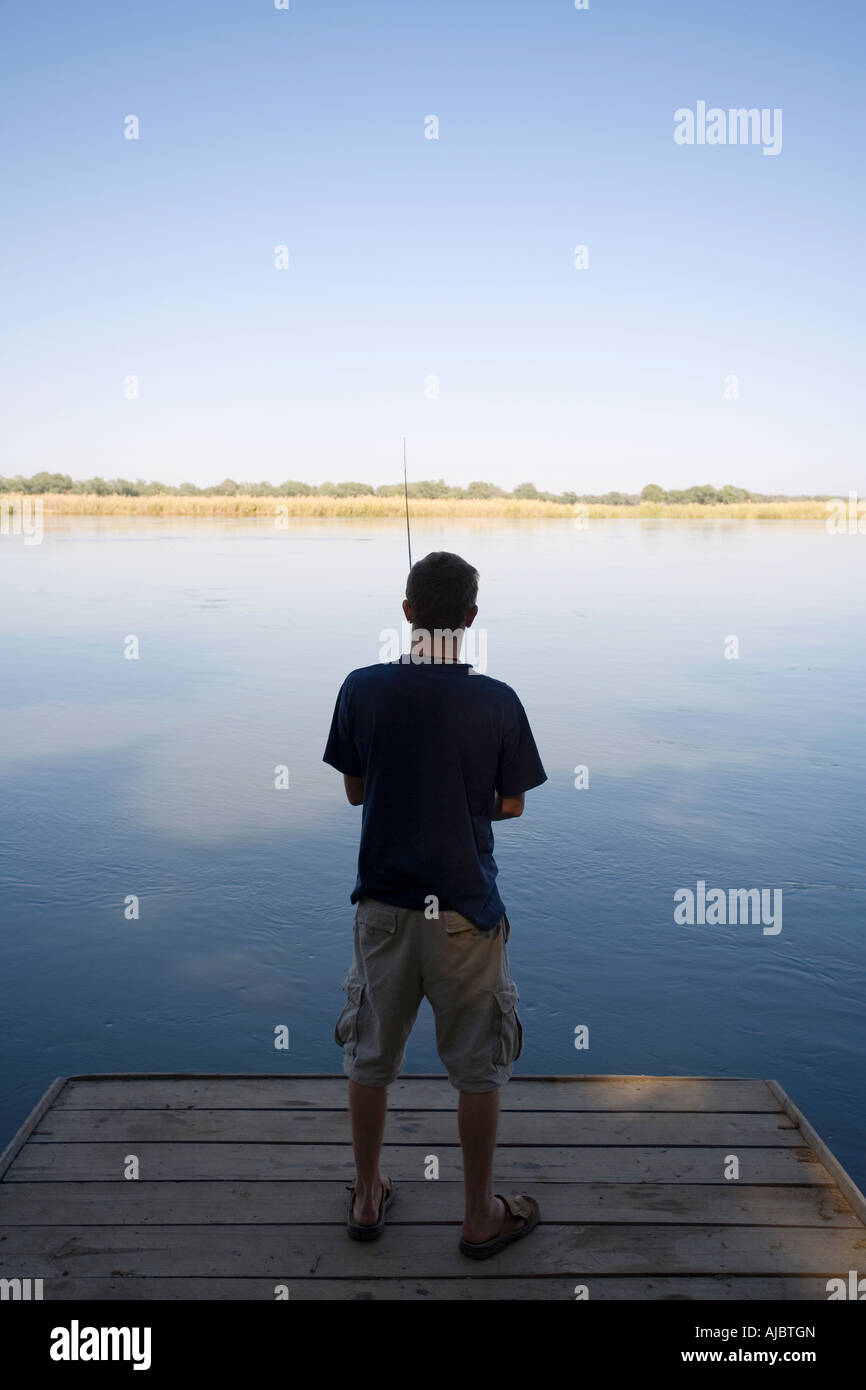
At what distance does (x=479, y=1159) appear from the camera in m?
2.74

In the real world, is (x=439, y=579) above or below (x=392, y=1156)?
above

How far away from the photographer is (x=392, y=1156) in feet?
10.5

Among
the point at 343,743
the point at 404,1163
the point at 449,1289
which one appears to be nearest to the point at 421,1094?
the point at 404,1163

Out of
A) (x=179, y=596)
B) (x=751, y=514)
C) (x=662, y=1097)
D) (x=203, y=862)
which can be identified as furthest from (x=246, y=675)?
(x=751, y=514)

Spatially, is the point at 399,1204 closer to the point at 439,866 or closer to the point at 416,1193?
the point at 416,1193

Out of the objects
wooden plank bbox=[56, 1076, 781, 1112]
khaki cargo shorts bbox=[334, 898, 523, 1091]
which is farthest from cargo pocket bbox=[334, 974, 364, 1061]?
wooden plank bbox=[56, 1076, 781, 1112]

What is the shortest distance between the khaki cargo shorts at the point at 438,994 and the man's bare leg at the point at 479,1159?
0.04 m

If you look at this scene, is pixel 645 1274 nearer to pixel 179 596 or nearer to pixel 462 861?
pixel 462 861

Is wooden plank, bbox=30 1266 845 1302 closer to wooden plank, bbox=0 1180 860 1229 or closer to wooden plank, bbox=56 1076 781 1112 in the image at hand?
wooden plank, bbox=0 1180 860 1229

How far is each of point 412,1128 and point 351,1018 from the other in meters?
0.76

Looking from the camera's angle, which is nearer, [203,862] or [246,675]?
[203,862]

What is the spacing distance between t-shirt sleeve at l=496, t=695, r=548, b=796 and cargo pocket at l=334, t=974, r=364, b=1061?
0.60 m
